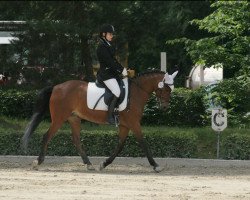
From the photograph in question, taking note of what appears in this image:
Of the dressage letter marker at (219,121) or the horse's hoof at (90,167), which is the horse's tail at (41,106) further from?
→ the dressage letter marker at (219,121)

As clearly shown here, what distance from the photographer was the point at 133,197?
10.2m

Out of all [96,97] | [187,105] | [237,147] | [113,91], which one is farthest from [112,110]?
[187,105]

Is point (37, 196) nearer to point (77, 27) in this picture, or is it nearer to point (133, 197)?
point (133, 197)

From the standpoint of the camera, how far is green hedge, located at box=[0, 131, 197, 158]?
15945mm

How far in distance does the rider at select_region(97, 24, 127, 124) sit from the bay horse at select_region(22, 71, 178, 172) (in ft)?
1.17

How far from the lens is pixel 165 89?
48.0ft

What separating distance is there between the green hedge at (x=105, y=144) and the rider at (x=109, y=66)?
1780 millimetres

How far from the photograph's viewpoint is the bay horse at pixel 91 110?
14.4 meters

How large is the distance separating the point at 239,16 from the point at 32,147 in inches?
248

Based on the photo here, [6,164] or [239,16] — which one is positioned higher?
[239,16]

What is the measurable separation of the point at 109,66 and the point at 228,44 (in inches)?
222

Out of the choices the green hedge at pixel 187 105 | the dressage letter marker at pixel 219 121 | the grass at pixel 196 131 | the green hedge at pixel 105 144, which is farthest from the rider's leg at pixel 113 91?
the green hedge at pixel 187 105

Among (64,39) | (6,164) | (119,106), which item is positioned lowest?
(6,164)

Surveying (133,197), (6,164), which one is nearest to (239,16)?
(6,164)
